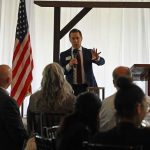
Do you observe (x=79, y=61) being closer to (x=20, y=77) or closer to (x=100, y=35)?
(x=20, y=77)

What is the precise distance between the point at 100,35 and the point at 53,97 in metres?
4.31

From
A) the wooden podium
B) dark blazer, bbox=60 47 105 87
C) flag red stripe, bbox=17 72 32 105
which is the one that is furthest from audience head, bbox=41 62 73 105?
flag red stripe, bbox=17 72 32 105

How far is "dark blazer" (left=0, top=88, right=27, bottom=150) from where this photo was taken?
372 centimetres

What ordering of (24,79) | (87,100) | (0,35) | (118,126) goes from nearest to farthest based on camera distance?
(118,126)
(87,100)
(24,79)
(0,35)

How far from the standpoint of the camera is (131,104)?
234 centimetres

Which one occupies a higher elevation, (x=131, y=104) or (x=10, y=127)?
(x=131, y=104)

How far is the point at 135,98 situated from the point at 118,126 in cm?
18

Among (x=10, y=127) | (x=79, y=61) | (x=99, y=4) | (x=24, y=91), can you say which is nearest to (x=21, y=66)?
(x=24, y=91)

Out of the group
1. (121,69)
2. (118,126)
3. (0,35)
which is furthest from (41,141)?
(0,35)

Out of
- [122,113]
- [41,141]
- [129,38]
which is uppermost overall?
[129,38]

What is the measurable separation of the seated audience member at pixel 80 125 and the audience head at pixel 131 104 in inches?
9.5

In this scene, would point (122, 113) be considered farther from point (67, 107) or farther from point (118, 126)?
point (67, 107)

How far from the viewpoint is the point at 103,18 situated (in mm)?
8086

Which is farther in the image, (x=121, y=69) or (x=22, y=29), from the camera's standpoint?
(x=22, y=29)
